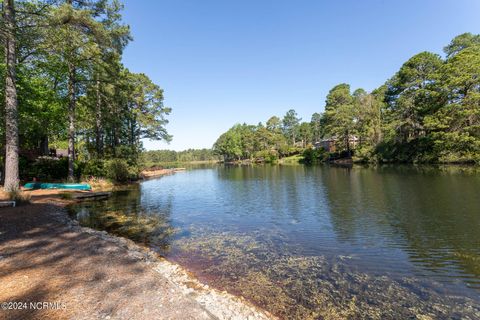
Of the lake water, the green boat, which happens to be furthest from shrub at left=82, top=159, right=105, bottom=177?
the lake water

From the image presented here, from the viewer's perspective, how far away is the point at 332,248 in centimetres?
809

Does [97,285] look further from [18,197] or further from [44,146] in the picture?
[44,146]

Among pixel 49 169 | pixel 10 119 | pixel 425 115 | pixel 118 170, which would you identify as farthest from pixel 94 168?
pixel 425 115

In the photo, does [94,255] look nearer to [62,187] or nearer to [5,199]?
[5,199]

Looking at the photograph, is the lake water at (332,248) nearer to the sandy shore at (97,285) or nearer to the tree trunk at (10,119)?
the sandy shore at (97,285)

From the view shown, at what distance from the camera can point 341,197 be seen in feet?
53.6

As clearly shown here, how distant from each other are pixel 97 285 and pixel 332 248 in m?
7.07

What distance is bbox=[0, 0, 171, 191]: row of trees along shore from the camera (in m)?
12.1

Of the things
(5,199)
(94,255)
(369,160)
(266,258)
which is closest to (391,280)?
(266,258)

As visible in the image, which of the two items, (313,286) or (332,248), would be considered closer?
(313,286)

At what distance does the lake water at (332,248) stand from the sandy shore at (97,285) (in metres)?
1.07

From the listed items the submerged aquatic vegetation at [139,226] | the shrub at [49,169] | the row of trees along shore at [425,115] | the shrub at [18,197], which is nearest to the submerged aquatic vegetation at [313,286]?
the submerged aquatic vegetation at [139,226]

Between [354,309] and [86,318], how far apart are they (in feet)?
16.6

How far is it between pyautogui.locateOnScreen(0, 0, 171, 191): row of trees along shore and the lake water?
8270 millimetres
